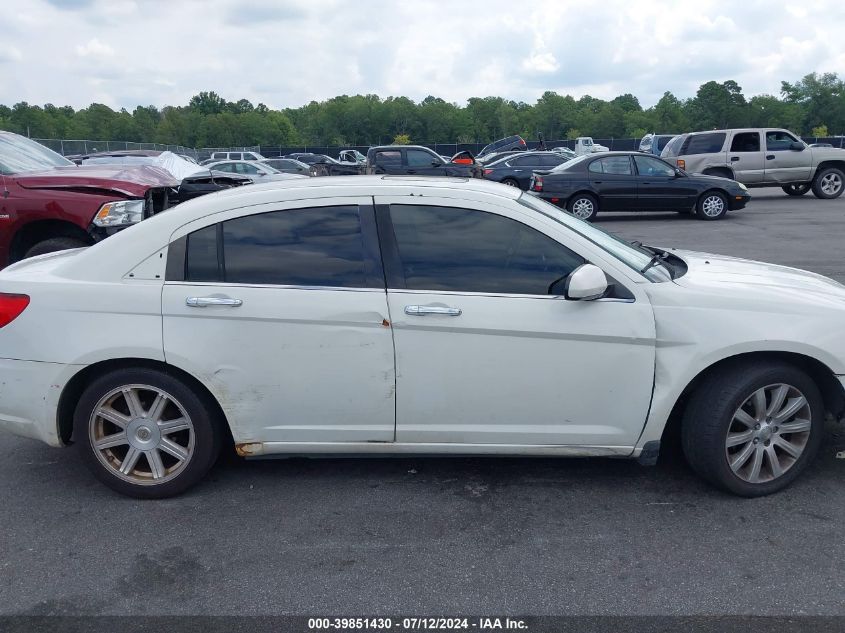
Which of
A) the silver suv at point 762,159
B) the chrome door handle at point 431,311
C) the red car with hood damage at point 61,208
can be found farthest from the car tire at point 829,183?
the chrome door handle at point 431,311

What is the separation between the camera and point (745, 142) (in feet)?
66.4

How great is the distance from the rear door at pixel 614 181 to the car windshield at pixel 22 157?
35.6ft

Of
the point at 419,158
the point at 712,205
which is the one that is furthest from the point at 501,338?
the point at 419,158

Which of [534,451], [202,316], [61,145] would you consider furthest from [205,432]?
[61,145]

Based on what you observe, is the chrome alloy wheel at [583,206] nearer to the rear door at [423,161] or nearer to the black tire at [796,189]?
the rear door at [423,161]

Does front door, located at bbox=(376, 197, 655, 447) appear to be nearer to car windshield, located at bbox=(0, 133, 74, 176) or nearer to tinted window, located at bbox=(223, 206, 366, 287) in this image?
tinted window, located at bbox=(223, 206, 366, 287)

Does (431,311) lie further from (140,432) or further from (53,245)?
(53,245)

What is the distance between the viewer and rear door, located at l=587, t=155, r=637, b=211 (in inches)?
666

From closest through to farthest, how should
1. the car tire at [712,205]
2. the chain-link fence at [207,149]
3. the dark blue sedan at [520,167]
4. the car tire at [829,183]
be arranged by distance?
the car tire at [712,205]
the car tire at [829,183]
the dark blue sedan at [520,167]
the chain-link fence at [207,149]

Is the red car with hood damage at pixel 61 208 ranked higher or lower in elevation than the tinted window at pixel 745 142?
lower

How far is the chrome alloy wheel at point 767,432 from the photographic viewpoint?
12.9 ft

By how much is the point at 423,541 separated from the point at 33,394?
212 cm

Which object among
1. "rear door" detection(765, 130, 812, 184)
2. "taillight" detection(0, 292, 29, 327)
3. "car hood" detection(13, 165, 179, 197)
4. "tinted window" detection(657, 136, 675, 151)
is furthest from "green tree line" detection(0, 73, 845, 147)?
"taillight" detection(0, 292, 29, 327)

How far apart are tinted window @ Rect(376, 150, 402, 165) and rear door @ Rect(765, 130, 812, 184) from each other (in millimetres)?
9623
